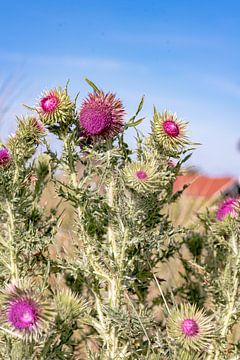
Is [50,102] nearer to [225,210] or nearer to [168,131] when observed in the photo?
[168,131]

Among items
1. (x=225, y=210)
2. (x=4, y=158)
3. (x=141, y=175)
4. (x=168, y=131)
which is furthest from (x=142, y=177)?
(x=225, y=210)

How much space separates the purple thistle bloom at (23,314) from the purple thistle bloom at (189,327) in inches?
16.1

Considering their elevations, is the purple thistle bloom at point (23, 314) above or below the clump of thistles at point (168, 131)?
below

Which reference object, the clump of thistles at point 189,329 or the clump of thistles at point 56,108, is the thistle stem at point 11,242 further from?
the clump of thistles at point 189,329

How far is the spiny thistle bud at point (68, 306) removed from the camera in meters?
1.68

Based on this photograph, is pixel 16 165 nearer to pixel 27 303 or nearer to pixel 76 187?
pixel 76 187

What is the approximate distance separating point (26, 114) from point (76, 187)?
0.37 m

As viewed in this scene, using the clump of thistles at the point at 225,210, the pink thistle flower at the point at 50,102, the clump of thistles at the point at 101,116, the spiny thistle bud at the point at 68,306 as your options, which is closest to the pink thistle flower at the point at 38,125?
the pink thistle flower at the point at 50,102

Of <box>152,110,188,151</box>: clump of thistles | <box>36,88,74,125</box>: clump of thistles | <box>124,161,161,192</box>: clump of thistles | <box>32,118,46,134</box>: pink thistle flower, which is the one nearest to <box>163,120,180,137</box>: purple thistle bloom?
<box>152,110,188,151</box>: clump of thistles

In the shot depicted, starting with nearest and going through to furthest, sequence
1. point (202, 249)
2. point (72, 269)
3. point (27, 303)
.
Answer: point (27, 303) → point (72, 269) → point (202, 249)

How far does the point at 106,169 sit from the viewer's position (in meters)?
1.91

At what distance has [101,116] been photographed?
1931mm

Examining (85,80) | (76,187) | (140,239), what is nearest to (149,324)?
(140,239)

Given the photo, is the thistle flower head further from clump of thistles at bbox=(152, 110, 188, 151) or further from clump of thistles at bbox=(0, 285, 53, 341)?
clump of thistles at bbox=(0, 285, 53, 341)
